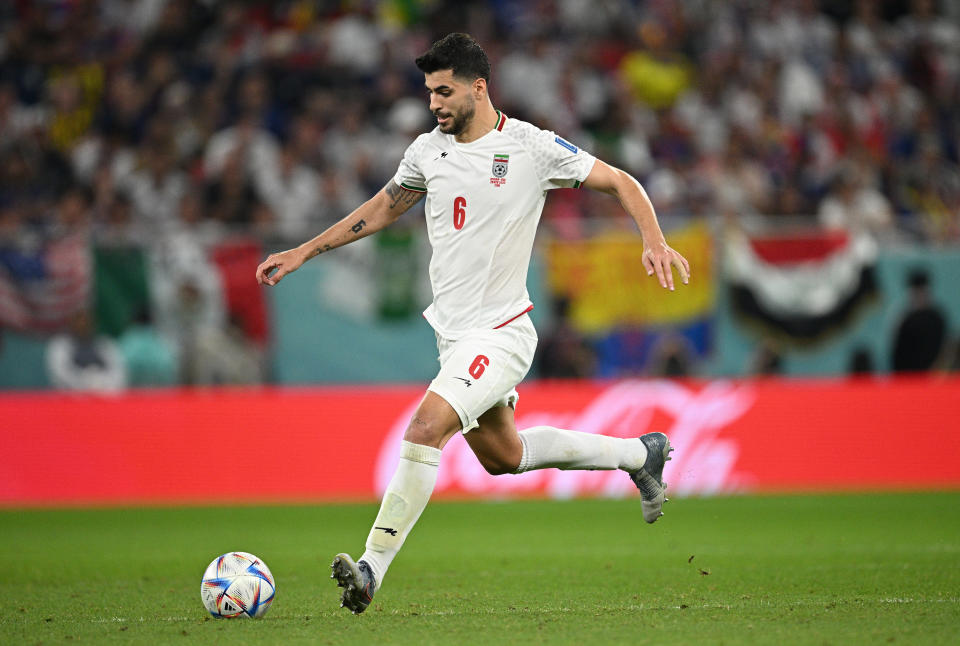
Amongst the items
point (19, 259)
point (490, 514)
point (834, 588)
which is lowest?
point (490, 514)

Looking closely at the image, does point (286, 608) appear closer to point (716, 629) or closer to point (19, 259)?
point (716, 629)

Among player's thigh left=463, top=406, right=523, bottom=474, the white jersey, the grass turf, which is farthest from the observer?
player's thigh left=463, top=406, right=523, bottom=474

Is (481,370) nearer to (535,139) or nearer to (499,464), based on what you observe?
(499,464)

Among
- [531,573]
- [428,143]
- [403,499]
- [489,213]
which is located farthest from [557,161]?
[531,573]

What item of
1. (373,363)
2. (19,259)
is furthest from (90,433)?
(373,363)

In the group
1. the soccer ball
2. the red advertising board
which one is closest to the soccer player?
the soccer ball

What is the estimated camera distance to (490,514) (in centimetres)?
1217

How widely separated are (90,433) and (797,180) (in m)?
8.69

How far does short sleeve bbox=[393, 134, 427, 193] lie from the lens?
6.82 metres

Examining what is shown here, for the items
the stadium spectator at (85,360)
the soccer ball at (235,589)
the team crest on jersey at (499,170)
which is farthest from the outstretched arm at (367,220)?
the stadium spectator at (85,360)

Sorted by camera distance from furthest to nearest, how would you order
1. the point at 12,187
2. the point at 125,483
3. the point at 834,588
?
the point at 12,187 → the point at 125,483 → the point at 834,588

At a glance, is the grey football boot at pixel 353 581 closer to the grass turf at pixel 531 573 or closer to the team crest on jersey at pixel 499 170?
the grass turf at pixel 531 573

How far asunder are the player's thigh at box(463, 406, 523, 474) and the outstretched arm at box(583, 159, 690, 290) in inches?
43.0

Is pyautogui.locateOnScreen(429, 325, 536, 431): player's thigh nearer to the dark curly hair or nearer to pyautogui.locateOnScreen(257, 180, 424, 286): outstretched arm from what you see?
pyautogui.locateOnScreen(257, 180, 424, 286): outstretched arm
